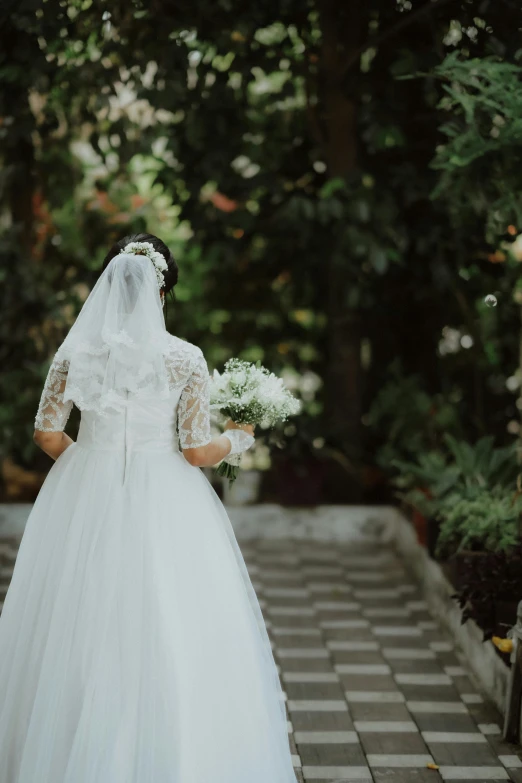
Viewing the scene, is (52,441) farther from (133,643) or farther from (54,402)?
(133,643)

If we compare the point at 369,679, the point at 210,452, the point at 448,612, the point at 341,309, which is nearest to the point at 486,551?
the point at 448,612

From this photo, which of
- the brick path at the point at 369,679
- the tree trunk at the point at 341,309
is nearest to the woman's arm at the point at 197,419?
the brick path at the point at 369,679

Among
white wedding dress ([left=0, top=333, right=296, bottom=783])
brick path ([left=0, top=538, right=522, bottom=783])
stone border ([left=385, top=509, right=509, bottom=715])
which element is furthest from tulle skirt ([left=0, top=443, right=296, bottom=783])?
stone border ([left=385, top=509, right=509, bottom=715])

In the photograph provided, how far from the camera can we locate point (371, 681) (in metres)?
4.31

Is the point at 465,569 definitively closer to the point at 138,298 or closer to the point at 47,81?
the point at 138,298

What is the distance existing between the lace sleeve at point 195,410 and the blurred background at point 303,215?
1795 mm

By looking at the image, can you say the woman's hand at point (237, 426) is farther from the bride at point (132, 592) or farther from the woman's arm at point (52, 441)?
the woman's arm at point (52, 441)

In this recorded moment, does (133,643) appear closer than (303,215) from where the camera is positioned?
Yes

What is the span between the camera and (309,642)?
4.86 meters

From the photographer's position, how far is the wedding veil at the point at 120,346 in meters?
2.83

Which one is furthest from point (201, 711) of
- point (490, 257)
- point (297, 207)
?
point (490, 257)

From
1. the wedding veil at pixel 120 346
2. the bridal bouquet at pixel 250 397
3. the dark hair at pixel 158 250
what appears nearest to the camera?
the wedding veil at pixel 120 346

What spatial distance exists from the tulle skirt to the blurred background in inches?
81.2

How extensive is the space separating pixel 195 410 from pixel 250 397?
28 cm
